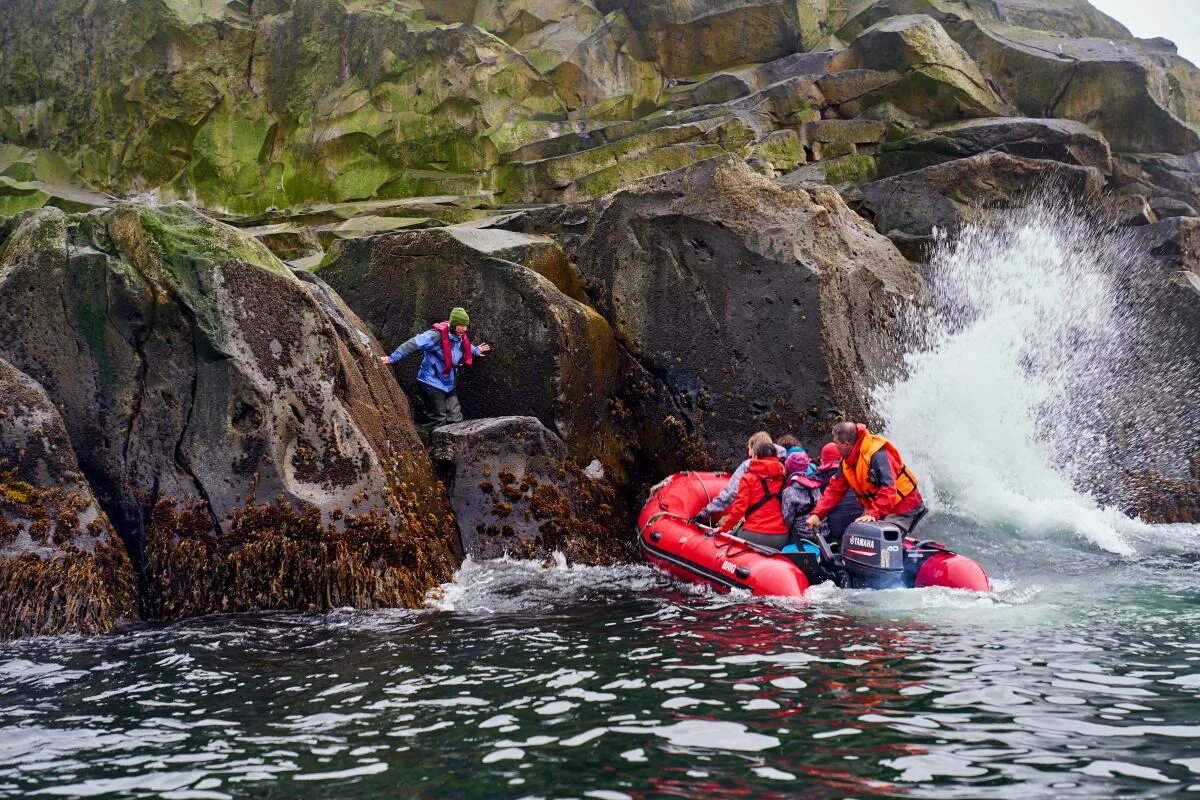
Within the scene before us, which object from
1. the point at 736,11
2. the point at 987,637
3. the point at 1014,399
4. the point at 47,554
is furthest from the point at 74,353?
the point at 736,11

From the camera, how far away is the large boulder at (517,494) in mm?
11266

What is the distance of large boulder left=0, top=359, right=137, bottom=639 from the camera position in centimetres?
816

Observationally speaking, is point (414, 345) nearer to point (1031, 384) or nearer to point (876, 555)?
point (876, 555)

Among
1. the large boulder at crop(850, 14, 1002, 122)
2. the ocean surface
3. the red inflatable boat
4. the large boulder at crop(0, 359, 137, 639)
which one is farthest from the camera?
the large boulder at crop(850, 14, 1002, 122)

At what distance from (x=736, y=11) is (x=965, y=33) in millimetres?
6664

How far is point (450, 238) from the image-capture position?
1316 centimetres

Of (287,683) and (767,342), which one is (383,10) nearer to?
(767,342)

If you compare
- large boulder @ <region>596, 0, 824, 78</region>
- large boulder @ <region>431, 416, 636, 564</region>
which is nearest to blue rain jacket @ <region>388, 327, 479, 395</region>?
large boulder @ <region>431, 416, 636, 564</region>

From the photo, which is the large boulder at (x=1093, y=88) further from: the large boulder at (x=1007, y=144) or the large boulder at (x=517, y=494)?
the large boulder at (x=517, y=494)

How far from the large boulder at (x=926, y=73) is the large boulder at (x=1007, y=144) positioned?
1.44m

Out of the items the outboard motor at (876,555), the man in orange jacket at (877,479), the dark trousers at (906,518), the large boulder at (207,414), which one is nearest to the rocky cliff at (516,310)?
the large boulder at (207,414)

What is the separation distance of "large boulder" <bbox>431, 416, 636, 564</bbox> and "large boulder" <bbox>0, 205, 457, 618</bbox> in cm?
91

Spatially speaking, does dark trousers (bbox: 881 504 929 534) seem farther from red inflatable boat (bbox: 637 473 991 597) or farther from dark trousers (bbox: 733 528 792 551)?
dark trousers (bbox: 733 528 792 551)

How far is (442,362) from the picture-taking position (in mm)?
12359
